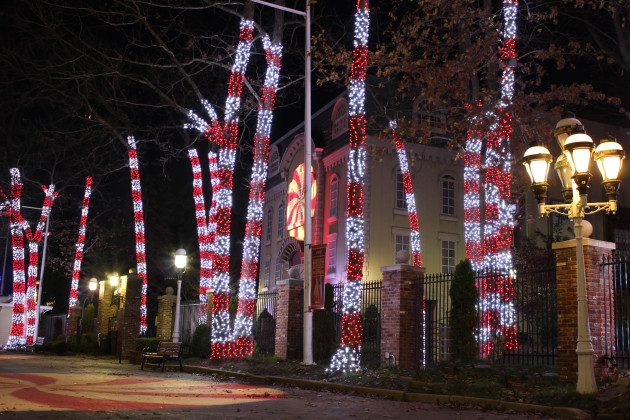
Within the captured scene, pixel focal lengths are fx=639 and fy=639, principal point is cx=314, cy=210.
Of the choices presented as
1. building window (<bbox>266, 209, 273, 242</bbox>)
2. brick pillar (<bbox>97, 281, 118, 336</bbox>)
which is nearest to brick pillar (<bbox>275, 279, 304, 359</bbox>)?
brick pillar (<bbox>97, 281, 118, 336</bbox>)

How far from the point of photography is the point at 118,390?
39.2 ft

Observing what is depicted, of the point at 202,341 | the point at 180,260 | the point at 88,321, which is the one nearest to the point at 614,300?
the point at 180,260

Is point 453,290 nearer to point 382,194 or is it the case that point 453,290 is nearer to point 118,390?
point 118,390

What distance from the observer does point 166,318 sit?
25984 millimetres

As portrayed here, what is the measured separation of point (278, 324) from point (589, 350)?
10860mm

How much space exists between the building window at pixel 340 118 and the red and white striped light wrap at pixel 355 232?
37.6ft

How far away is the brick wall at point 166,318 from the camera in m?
25.9

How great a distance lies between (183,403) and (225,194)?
11.5m

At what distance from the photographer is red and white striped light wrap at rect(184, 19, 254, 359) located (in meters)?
19.4

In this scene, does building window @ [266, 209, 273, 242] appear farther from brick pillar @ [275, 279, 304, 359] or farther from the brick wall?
brick pillar @ [275, 279, 304, 359]

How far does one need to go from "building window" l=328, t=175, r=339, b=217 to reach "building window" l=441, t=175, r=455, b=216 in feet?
16.5

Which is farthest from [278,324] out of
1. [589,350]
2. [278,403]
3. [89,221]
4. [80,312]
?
[89,221]

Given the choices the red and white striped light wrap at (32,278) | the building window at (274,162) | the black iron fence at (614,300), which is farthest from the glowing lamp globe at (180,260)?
the red and white striped light wrap at (32,278)

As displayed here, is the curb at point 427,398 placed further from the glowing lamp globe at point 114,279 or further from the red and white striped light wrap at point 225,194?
the glowing lamp globe at point 114,279
